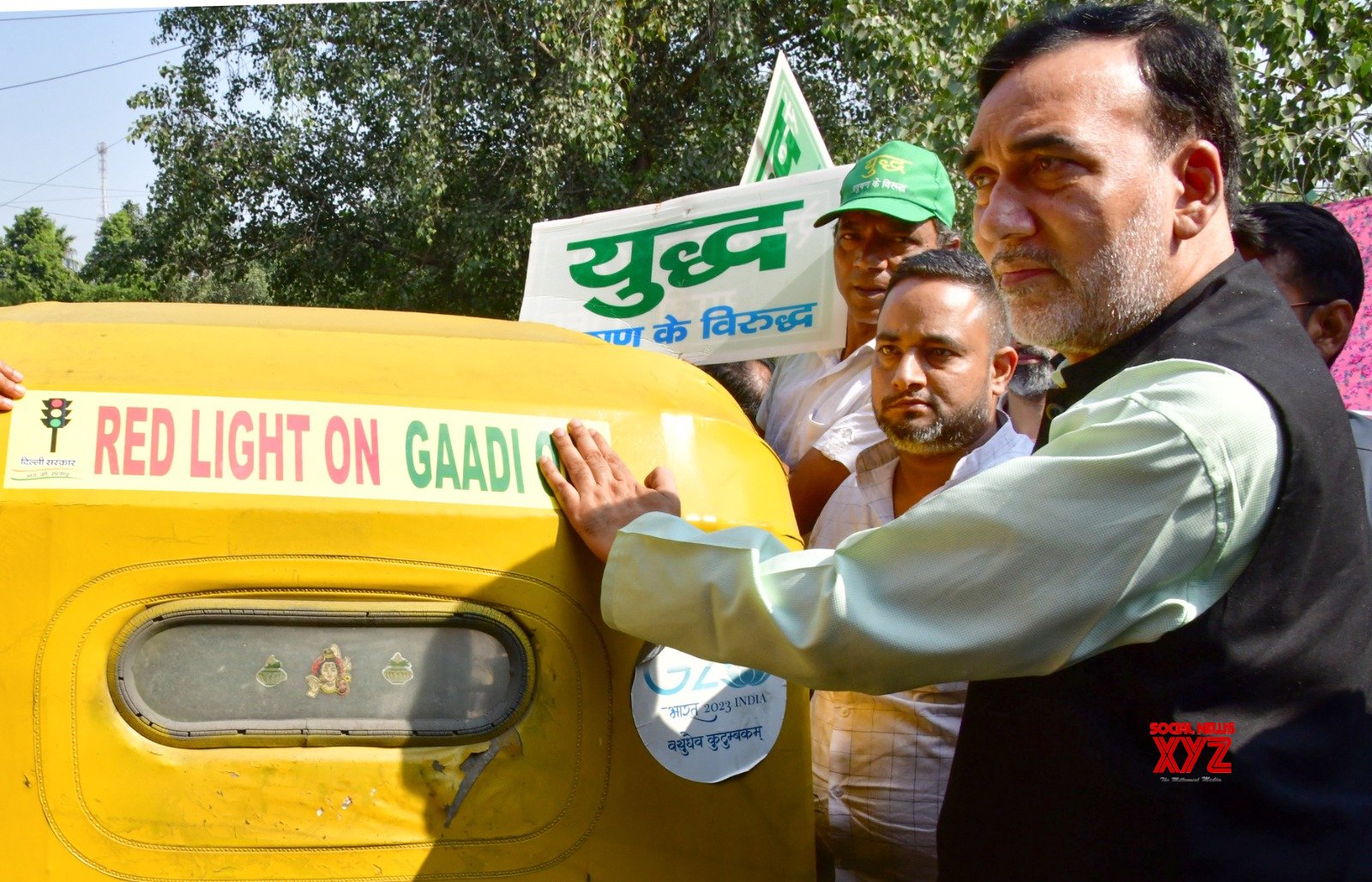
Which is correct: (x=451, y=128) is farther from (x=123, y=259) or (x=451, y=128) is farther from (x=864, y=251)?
(x=864, y=251)

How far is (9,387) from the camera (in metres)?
1.67

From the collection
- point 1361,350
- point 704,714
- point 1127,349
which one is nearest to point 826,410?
point 704,714

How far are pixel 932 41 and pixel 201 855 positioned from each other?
7703mm

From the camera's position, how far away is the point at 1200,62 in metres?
1.68

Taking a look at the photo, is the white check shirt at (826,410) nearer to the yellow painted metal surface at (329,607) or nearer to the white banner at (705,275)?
the white banner at (705,275)

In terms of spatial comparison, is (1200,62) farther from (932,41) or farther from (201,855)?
(932,41)

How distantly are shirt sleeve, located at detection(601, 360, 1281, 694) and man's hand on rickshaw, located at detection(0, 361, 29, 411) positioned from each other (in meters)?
1.03

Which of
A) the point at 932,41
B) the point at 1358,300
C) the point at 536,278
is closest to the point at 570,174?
the point at 932,41

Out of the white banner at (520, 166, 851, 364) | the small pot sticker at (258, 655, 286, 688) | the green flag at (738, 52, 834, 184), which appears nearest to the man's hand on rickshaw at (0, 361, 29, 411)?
the small pot sticker at (258, 655, 286, 688)

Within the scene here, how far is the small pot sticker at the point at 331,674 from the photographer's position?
170 cm

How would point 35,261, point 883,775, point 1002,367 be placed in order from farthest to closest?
1. point 35,261
2. point 1002,367
3. point 883,775

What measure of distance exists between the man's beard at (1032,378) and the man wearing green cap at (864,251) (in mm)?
944

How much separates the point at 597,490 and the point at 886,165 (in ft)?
5.09

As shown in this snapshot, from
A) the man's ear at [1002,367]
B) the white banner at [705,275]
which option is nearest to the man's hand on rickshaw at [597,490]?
the man's ear at [1002,367]
